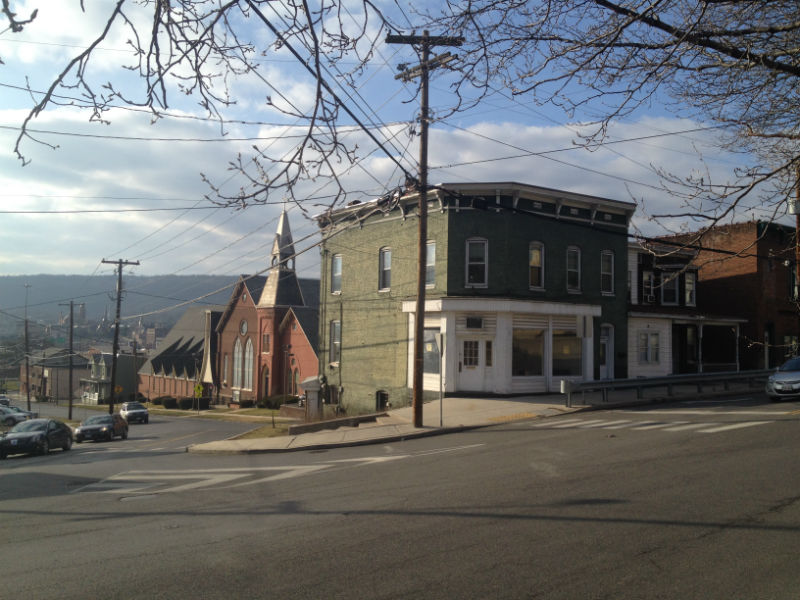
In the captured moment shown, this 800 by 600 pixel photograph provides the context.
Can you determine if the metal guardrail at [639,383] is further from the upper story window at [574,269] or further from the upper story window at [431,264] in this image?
the upper story window at [431,264]

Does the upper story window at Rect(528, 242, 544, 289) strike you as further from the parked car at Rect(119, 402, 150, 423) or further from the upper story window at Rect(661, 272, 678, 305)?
the parked car at Rect(119, 402, 150, 423)

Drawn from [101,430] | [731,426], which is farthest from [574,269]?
[101,430]

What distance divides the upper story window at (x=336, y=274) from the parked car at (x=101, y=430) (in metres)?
12.4

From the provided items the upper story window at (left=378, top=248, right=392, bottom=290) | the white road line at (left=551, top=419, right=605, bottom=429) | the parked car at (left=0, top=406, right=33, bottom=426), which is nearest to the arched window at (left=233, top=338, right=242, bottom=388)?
the parked car at (left=0, top=406, right=33, bottom=426)

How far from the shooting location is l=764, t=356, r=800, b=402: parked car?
20.8 metres

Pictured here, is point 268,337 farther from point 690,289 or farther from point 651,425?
point 651,425

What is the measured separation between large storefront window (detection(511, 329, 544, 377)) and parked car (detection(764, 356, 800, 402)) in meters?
8.02

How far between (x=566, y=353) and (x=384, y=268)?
342 inches

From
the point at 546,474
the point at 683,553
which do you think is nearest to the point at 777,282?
the point at 546,474

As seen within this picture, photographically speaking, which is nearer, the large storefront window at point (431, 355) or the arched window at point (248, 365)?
the large storefront window at point (431, 355)

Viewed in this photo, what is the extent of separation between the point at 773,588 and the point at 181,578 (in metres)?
5.30

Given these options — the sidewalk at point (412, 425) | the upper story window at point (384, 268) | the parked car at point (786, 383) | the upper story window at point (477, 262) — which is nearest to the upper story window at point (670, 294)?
the parked car at point (786, 383)

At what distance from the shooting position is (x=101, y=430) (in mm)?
30031

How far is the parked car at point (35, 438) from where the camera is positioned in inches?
871
